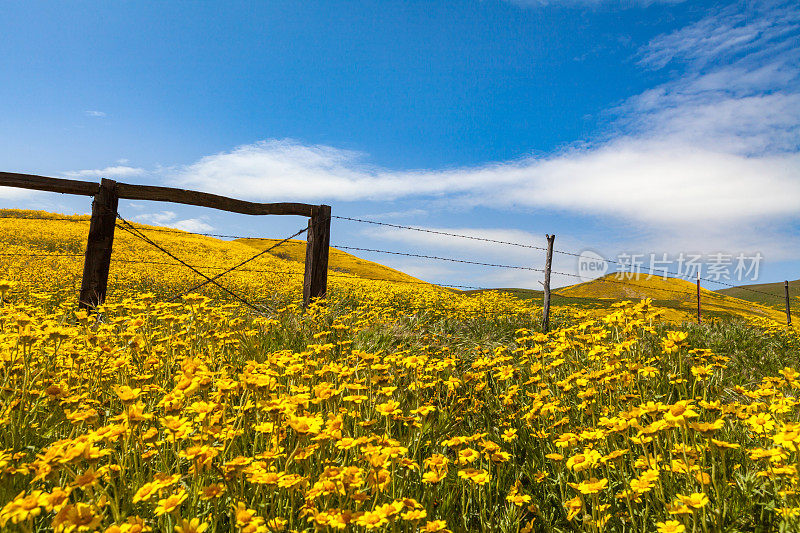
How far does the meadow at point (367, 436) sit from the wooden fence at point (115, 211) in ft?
7.62

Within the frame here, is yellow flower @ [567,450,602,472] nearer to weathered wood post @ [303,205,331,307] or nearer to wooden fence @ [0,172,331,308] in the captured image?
wooden fence @ [0,172,331,308]

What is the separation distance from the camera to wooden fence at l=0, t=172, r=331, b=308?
7.52 metres

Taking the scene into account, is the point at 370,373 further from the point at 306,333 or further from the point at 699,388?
the point at 699,388

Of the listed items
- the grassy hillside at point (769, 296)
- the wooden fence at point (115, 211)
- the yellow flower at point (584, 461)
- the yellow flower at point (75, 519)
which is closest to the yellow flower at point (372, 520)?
the yellow flower at point (75, 519)

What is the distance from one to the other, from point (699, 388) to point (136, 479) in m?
4.82

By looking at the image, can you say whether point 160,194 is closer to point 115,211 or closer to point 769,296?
point 115,211

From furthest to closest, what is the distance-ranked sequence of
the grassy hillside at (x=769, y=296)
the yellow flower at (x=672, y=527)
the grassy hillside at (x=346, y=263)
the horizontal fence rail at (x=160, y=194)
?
1. the grassy hillside at (x=769, y=296)
2. the grassy hillside at (x=346, y=263)
3. the horizontal fence rail at (x=160, y=194)
4. the yellow flower at (x=672, y=527)

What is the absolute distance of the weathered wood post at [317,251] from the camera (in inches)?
352

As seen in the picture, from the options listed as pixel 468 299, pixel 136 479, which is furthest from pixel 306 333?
pixel 468 299

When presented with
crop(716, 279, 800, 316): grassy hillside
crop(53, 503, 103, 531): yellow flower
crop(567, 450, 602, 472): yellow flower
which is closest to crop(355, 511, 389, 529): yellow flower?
crop(53, 503, 103, 531): yellow flower

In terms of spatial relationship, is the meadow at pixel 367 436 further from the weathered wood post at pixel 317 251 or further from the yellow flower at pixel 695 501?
the weathered wood post at pixel 317 251

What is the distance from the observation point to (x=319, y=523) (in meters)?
1.82

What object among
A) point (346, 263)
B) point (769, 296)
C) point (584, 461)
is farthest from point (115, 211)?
point (769, 296)

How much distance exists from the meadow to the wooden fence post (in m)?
2.30
